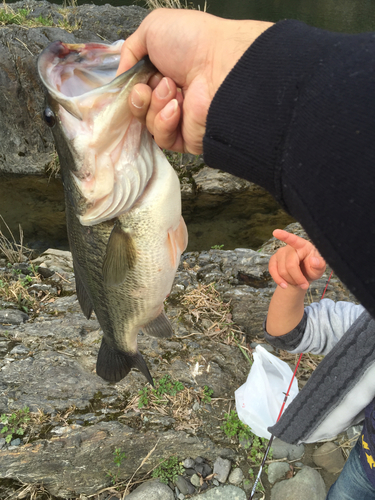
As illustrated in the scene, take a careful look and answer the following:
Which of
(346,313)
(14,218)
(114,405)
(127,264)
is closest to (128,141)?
(127,264)

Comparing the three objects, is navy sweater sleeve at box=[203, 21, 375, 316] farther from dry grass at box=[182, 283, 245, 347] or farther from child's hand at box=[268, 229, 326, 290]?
dry grass at box=[182, 283, 245, 347]

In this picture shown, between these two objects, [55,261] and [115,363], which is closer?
[115,363]

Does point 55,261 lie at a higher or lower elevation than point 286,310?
lower

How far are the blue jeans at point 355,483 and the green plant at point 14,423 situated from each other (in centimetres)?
207

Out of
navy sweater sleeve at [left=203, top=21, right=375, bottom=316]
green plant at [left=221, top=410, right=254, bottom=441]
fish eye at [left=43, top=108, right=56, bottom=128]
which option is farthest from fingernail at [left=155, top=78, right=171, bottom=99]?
green plant at [left=221, top=410, right=254, bottom=441]

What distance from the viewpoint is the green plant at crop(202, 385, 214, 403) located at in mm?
2643

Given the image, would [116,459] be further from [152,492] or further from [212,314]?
[212,314]

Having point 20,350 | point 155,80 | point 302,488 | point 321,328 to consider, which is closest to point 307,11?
point 321,328

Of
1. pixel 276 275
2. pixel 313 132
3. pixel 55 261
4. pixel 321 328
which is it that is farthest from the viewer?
pixel 55 261

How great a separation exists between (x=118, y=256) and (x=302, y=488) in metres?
2.22

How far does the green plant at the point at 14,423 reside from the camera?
7.39ft

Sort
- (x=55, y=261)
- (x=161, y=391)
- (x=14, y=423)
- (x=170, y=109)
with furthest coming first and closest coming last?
(x=55, y=261) < (x=161, y=391) < (x=14, y=423) < (x=170, y=109)

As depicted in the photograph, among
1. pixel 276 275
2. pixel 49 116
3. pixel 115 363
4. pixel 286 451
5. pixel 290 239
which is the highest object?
pixel 49 116

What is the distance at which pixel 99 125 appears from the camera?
3.97 ft
